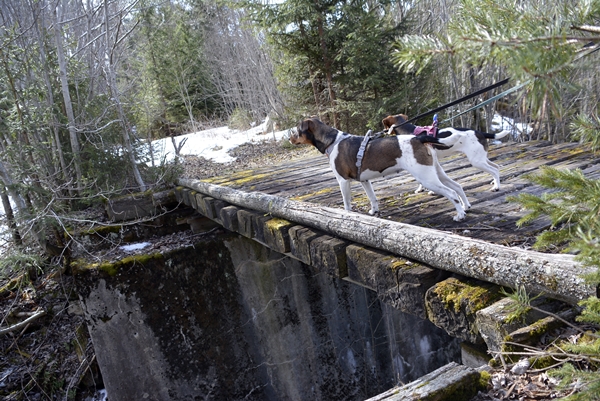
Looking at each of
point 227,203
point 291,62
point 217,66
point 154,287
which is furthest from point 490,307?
point 217,66

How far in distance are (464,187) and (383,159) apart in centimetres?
135

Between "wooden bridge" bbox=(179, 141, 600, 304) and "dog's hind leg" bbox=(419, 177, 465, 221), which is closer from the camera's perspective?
"wooden bridge" bbox=(179, 141, 600, 304)

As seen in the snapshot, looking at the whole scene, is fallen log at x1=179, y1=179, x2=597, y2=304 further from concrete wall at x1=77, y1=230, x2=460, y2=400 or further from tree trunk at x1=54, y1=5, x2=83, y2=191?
tree trunk at x1=54, y1=5, x2=83, y2=191

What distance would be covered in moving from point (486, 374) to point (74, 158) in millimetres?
7782

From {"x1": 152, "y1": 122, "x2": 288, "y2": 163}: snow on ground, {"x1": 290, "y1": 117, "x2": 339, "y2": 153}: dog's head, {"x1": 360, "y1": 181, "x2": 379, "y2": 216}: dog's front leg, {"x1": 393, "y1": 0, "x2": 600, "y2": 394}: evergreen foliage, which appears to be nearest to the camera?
{"x1": 393, "y1": 0, "x2": 600, "y2": 394}: evergreen foliage

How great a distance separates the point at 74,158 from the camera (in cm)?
791

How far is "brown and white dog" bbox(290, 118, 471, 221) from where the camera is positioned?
377 cm

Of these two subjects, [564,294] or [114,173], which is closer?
[564,294]

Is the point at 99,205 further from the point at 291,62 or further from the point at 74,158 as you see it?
the point at 291,62

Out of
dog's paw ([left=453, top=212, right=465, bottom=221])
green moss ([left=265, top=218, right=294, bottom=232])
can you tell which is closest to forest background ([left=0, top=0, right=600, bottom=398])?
dog's paw ([left=453, top=212, right=465, bottom=221])

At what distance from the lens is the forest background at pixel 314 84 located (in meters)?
1.28

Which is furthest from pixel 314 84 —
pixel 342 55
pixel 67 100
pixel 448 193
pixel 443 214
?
pixel 448 193

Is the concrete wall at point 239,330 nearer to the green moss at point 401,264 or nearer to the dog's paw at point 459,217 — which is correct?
the dog's paw at point 459,217

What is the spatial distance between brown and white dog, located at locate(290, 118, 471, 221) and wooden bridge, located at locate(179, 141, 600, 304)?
0.23 meters
